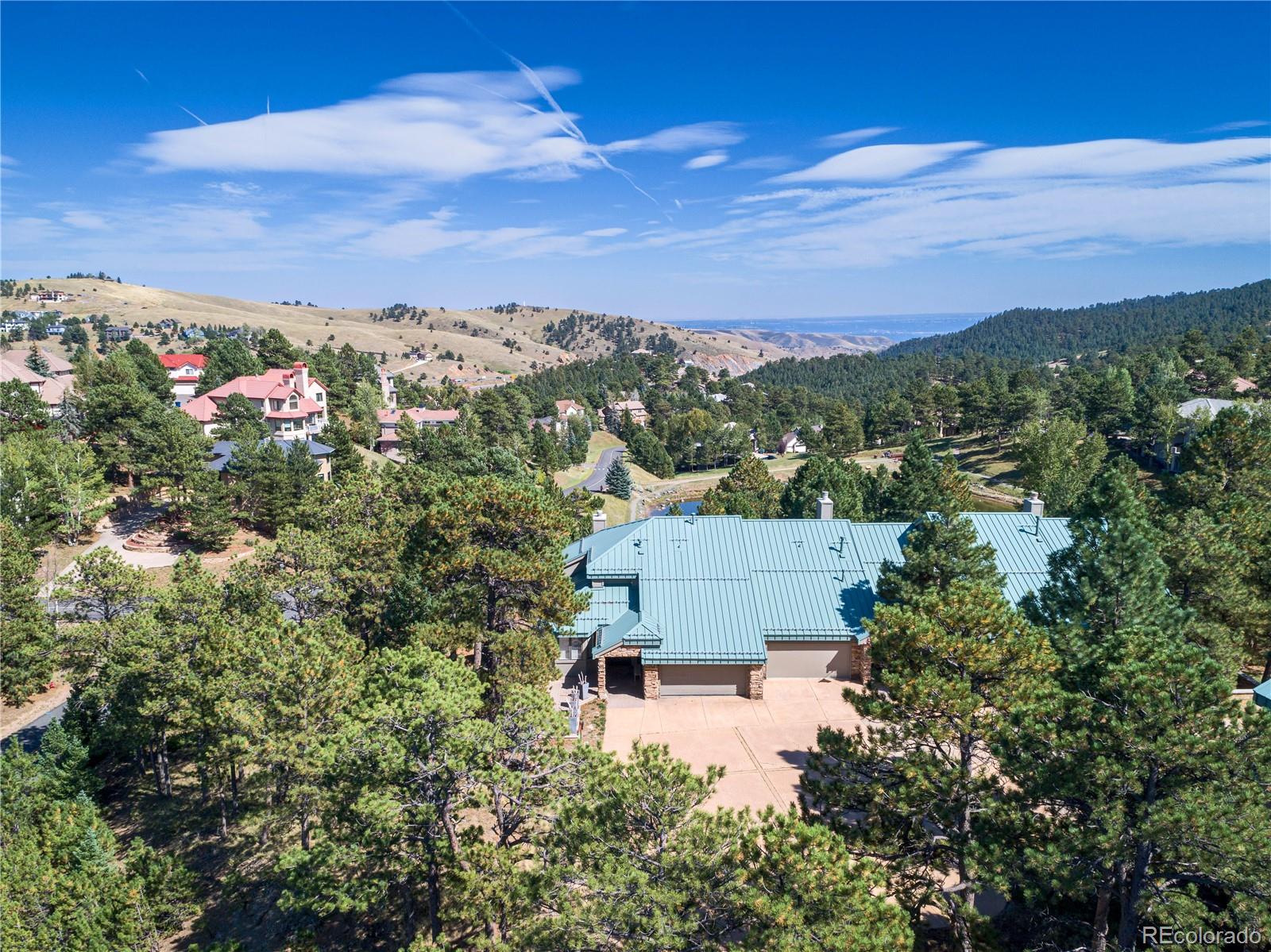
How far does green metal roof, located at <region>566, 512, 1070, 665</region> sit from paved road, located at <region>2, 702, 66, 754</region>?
22.7 meters

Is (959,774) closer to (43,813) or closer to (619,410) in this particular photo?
(43,813)

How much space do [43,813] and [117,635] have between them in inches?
226

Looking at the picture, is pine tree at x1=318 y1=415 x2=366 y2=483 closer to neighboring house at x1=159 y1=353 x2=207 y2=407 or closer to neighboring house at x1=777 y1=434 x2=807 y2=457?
neighboring house at x1=159 y1=353 x2=207 y2=407

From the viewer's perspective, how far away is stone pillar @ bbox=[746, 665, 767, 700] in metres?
29.1

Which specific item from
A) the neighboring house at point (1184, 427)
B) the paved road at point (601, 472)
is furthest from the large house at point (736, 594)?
the neighboring house at point (1184, 427)

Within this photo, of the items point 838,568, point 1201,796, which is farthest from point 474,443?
point 1201,796

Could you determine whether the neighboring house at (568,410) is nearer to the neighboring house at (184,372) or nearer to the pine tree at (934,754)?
the neighboring house at (184,372)

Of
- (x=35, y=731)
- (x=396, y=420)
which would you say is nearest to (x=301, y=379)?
(x=396, y=420)

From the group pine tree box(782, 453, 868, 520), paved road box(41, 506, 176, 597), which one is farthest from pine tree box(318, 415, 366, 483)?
pine tree box(782, 453, 868, 520)

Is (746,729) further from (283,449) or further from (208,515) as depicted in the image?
(283,449)

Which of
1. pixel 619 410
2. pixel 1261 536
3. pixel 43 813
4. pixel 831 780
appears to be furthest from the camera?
pixel 619 410

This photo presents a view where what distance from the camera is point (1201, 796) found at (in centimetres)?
1115

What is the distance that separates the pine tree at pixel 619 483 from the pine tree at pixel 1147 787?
78.0m

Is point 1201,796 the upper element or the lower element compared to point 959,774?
upper
